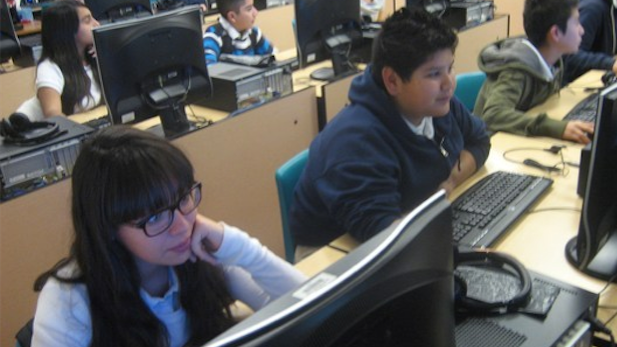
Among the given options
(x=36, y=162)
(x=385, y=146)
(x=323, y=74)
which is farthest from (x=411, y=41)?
(x=323, y=74)

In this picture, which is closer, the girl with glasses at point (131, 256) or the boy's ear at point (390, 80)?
the girl with glasses at point (131, 256)

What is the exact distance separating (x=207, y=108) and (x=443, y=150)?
122cm

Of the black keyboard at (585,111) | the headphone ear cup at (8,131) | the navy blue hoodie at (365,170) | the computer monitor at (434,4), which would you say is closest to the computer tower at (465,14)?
the computer monitor at (434,4)

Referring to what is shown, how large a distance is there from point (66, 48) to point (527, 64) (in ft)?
6.54

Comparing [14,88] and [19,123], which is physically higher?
[19,123]

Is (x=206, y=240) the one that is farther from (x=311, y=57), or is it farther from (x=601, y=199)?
(x=311, y=57)

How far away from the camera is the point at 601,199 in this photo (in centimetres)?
110

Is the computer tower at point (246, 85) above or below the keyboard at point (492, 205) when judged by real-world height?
above

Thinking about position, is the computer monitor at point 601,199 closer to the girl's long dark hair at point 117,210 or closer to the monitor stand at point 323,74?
the girl's long dark hair at point 117,210

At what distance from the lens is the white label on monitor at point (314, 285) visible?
55cm

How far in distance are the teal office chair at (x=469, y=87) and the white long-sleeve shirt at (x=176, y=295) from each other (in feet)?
4.35

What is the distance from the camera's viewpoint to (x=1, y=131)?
6.37ft

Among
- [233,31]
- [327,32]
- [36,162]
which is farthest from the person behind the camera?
[233,31]

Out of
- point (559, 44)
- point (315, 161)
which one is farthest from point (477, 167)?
point (559, 44)
